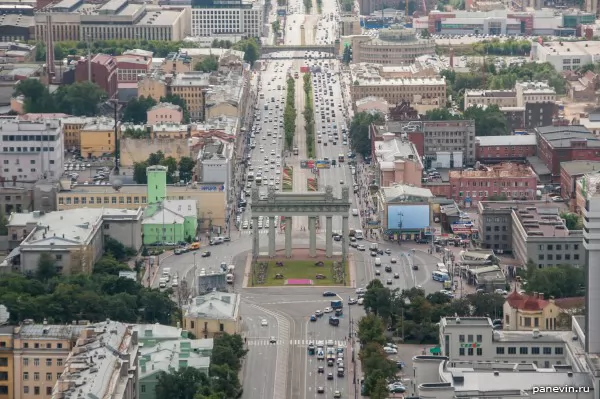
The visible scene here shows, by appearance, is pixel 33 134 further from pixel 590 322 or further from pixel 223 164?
pixel 590 322

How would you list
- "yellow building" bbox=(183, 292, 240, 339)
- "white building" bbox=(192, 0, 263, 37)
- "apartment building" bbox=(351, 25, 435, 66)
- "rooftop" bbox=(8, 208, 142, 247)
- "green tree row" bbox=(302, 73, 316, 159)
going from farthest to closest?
"white building" bbox=(192, 0, 263, 37) → "apartment building" bbox=(351, 25, 435, 66) → "green tree row" bbox=(302, 73, 316, 159) → "rooftop" bbox=(8, 208, 142, 247) → "yellow building" bbox=(183, 292, 240, 339)

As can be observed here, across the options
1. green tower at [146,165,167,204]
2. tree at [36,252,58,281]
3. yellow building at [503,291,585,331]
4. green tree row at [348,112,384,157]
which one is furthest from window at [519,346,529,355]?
green tree row at [348,112,384,157]

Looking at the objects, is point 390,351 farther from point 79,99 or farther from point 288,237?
point 79,99

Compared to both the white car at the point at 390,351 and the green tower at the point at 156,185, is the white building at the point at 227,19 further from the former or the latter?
the white car at the point at 390,351

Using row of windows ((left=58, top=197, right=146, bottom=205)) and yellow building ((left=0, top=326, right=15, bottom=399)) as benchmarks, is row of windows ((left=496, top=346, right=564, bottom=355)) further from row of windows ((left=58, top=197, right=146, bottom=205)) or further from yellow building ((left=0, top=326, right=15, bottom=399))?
row of windows ((left=58, top=197, right=146, bottom=205))

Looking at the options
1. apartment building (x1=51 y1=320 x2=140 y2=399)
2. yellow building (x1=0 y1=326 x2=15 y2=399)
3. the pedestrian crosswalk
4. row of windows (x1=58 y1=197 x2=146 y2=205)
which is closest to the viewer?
apartment building (x1=51 y1=320 x2=140 y2=399)

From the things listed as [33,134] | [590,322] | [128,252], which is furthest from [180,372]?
[33,134]
